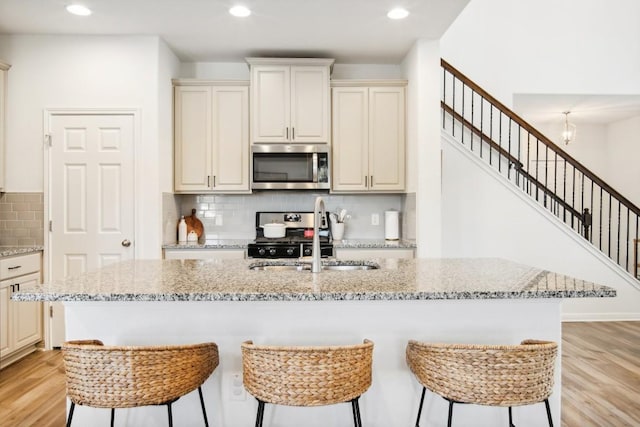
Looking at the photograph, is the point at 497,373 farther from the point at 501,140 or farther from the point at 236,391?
the point at 501,140

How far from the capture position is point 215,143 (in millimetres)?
4387

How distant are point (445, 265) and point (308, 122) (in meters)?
2.25

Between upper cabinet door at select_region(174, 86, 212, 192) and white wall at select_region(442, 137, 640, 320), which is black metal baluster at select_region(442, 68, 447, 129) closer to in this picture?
white wall at select_region(442, 137, 640, 320)

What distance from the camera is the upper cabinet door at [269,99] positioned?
Answer: 14.1 ft

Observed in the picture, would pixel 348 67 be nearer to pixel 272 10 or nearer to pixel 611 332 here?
pixel 272 10

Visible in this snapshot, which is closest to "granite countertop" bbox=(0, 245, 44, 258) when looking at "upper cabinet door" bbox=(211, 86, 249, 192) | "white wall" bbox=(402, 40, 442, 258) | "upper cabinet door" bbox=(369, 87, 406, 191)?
"upper cabinet door" bbox=(211, 86, 249, 192)

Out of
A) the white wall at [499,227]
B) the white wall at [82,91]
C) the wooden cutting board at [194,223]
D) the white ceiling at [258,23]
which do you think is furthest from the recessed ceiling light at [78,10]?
the white wall at [499,227]

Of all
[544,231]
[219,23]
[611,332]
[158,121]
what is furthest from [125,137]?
[611,332]

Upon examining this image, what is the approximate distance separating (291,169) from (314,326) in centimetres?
245

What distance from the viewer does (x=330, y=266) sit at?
8.58 ft

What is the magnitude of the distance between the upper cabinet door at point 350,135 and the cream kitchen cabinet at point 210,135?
2.75 feet

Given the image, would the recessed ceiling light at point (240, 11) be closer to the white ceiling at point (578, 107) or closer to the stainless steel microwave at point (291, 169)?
the stainless steel microwave at point (291, 169)

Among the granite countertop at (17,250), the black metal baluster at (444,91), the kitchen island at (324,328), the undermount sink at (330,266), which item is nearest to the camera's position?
the kitchen island at (324,328)

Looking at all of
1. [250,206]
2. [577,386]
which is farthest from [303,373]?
[250,206]
